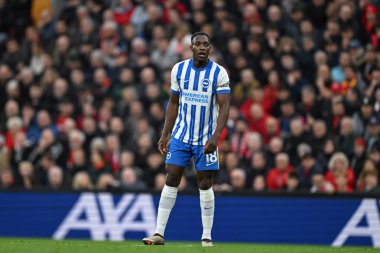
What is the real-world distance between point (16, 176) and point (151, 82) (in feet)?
9.93

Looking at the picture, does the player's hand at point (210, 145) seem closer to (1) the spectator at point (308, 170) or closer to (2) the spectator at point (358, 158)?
(1) the spectator at point (308, 170)

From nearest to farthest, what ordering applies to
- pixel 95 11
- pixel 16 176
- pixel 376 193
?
pixel 376 193 < pixel 16 176 < pixel 95 11

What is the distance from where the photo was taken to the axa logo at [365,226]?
14898mm

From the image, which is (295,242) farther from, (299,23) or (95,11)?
(95,11)

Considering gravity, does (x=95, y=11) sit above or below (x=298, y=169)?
above

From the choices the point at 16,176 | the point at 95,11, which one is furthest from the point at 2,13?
the point at 16,176

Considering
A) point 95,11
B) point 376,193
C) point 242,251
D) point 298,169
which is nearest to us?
point 242,251

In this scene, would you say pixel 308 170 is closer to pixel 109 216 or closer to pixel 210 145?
pixel 109 216

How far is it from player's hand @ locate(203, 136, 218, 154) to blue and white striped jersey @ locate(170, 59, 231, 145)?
0.22 meters

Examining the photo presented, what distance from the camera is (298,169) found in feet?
52.1

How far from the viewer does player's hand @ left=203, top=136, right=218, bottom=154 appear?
417 inches

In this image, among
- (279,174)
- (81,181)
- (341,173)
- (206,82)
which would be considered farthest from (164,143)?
(81,181)

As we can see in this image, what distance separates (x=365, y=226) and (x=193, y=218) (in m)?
2.74

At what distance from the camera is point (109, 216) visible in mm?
15625
